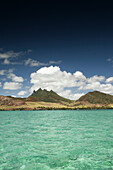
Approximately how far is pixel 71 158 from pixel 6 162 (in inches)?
304

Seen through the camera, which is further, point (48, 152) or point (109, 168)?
point (48, 152)

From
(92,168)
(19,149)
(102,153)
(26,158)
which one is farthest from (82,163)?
(19,149)

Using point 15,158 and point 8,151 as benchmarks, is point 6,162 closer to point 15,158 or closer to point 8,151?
point 15,158

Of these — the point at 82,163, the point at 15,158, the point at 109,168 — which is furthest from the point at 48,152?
the point at 109,168

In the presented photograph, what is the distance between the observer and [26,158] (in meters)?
18.5

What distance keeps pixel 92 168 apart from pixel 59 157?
480cm

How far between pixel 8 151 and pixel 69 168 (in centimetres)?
1066

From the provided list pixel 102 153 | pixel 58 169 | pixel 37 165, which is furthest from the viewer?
pixel 102 153

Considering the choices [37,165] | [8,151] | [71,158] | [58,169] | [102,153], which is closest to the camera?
[58,169]

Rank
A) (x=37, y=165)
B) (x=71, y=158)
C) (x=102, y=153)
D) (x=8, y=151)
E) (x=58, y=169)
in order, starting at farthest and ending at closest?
1. (x=8, y=151)
2. (x=102, y=153)
3. (x=71, y=158)
4. (x=37, y=165)
5. (x=58, y=169)

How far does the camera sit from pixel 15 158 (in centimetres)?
1855

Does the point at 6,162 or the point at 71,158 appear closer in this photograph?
the point at 6,162

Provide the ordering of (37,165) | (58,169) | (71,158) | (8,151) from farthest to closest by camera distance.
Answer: (8,151) → (71,158) → (37,165) → (58,169)

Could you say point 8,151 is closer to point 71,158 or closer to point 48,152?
point 48,152
